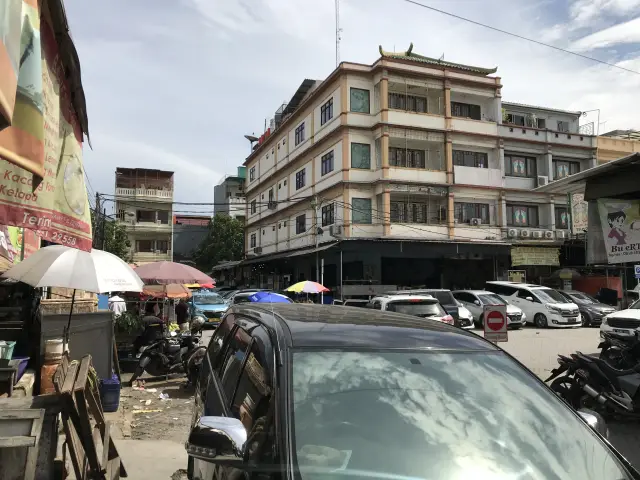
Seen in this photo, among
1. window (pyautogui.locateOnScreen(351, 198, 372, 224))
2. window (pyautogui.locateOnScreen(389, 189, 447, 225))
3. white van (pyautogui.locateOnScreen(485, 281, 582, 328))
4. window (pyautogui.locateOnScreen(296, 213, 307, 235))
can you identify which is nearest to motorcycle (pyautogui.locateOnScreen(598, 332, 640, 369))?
white van (pyautogui.locateOnScreen(485, 281, 582, 328))

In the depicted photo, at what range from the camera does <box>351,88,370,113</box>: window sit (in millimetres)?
27656

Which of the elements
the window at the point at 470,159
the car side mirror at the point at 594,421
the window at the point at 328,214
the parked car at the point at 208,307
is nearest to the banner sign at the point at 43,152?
the car side mirror at the point at 594,421

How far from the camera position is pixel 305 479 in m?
1.85

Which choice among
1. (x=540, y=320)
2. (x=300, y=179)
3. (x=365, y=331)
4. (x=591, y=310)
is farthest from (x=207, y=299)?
(x=365, y=331)

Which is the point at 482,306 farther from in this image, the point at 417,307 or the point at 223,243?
the point at 223,243

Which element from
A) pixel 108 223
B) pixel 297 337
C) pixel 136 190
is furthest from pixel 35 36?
pixel 136 190

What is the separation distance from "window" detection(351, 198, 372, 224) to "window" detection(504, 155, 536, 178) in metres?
9.51

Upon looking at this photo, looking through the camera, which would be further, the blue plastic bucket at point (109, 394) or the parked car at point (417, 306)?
the parked car at point (417, 306)

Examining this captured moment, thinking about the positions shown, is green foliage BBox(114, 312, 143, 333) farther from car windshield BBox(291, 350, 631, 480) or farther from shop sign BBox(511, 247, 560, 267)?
shop sign BBox(511, 247, 560, 267)

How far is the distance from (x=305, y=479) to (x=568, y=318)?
21.1 metres

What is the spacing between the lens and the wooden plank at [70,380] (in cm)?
342

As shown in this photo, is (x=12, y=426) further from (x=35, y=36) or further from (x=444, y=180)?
(x=444, y=180)

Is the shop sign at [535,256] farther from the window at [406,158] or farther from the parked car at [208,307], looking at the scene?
the parked car at [208,307]

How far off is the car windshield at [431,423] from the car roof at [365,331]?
3.1 inches
